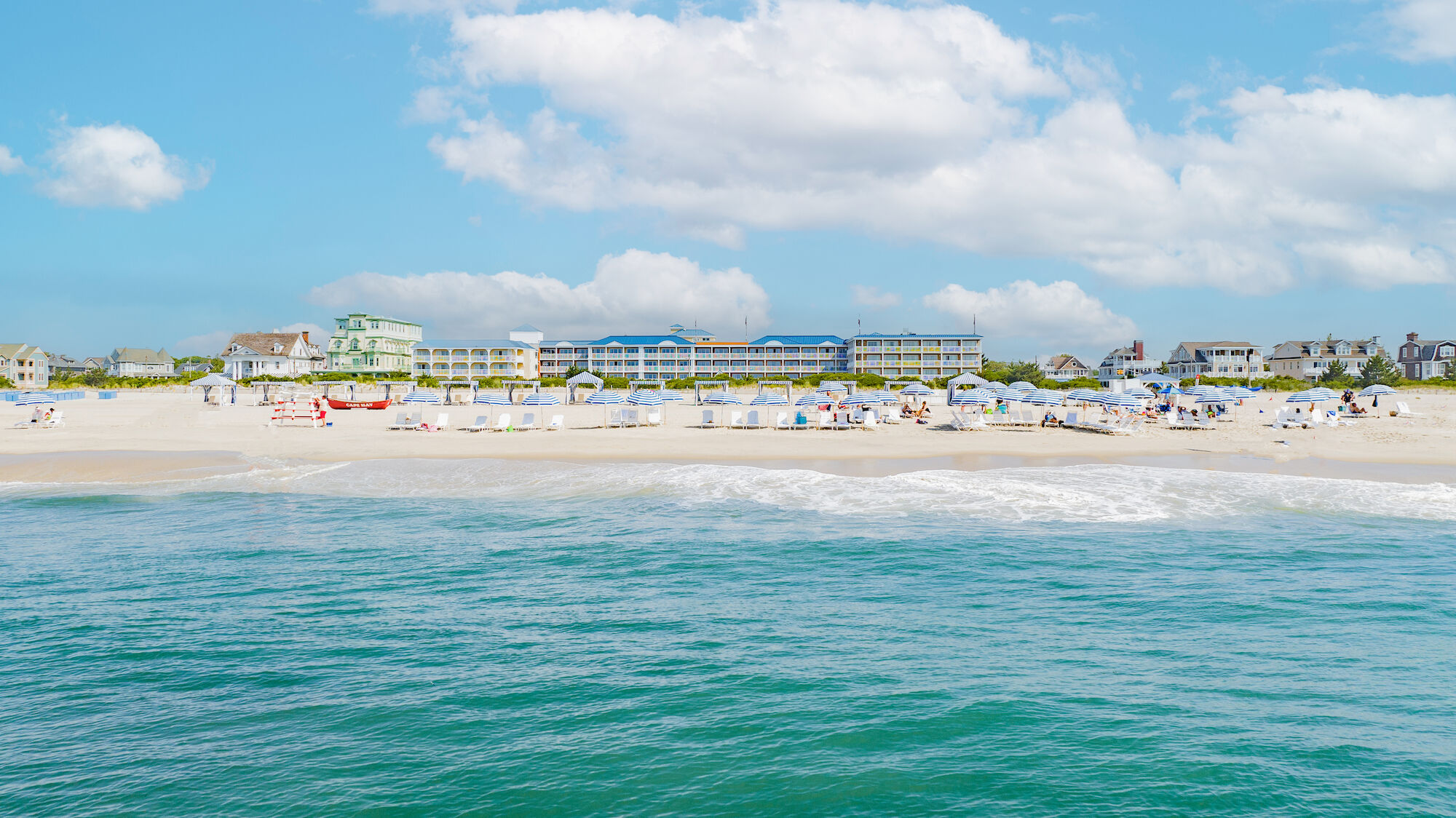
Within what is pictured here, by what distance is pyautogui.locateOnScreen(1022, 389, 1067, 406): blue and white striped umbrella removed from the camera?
3762 centimetres

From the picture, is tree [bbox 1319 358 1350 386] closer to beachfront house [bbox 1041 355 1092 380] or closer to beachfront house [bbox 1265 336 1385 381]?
beachfront house [bbox 1265 336 1385 381]

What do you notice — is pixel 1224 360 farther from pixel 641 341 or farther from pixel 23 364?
pixel 23 364

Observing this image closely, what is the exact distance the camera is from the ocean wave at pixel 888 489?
16.7 m

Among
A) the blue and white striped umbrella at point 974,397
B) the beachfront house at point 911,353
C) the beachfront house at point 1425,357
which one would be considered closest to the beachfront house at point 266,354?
the beachfront house at point 911,353

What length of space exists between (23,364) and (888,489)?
131577mm

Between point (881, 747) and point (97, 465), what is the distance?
84.3ft

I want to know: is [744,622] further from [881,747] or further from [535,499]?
[535,499]

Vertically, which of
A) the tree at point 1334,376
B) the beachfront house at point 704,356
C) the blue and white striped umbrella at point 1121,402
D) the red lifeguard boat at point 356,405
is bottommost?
the red lifeguard boat at point 356,405

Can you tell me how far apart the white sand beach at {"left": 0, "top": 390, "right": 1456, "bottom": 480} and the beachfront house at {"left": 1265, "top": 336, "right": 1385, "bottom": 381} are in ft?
222

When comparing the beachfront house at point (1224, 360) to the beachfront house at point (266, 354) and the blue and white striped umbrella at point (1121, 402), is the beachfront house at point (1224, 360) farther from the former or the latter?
the beachfront house at point (266, 354)

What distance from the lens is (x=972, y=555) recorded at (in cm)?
1263

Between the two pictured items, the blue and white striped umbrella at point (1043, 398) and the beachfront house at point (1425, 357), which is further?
the beachfront house at point (1425, 357)

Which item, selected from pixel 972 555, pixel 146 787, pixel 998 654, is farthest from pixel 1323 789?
pixel 146 787

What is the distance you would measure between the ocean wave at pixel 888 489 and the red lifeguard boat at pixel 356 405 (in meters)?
24.0
